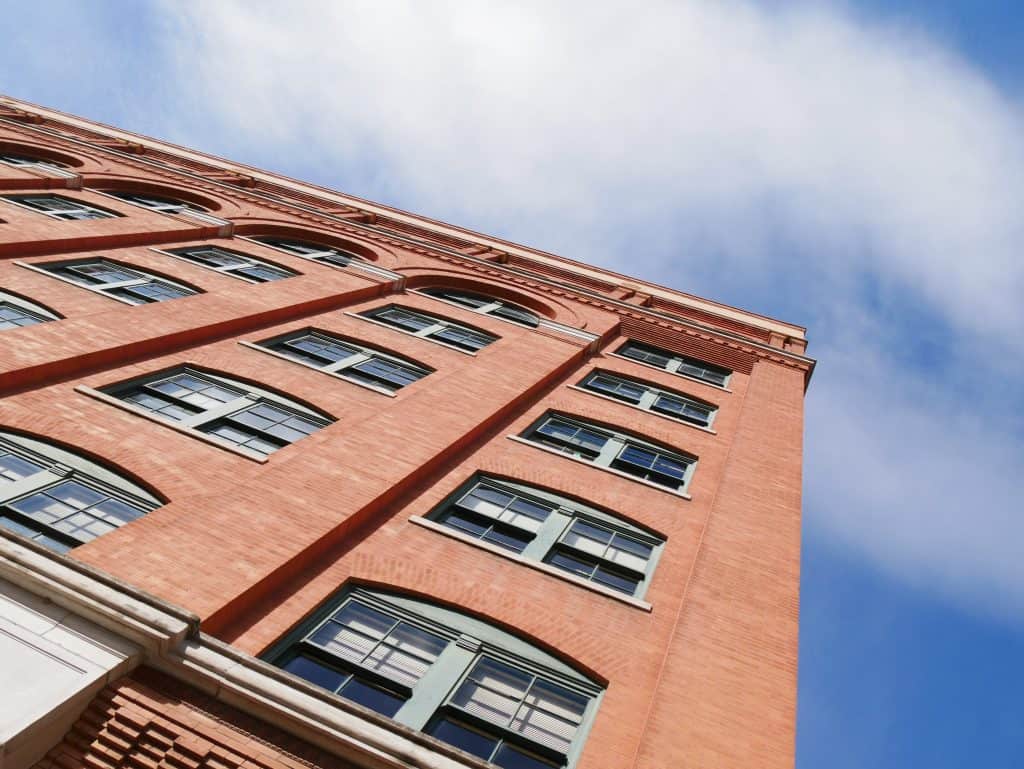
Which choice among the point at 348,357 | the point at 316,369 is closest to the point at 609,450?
the point at 348,357

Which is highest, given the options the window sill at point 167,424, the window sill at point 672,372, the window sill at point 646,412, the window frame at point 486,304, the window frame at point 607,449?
the window frame at point 486,304

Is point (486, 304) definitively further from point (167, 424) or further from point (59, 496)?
point (59, 496)

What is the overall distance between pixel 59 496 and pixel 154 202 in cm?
1981

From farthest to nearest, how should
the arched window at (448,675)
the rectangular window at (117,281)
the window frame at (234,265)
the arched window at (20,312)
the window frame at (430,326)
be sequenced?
1. the window frame at (234,265)
2. the window frame at (430,326)
3. the rectangular window at (117,281)
4. the arched window at (20,312)
5. the arched window at (448,675)

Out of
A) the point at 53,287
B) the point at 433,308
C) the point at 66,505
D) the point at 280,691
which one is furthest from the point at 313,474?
the point at 433,308

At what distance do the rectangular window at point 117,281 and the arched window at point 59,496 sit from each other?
624 centimetres

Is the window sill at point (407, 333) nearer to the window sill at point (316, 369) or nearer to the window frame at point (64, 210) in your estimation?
the window sill at point (316, 369)

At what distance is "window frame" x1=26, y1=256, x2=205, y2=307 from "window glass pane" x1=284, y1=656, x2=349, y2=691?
8.88m

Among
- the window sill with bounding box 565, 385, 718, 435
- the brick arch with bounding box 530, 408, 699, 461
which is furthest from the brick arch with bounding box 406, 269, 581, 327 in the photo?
the brick arch with bounding box 530, 408, 699, 461

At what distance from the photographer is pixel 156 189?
27266 mm

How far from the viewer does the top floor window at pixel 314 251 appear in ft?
81.0

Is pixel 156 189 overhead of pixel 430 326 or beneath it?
overhead

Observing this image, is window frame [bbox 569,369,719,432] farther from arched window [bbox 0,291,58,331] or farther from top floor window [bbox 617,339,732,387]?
arched window [bbox 0,291,58,331]

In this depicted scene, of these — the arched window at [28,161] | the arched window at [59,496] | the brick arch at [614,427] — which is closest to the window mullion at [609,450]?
the brick arch at [614,427]
